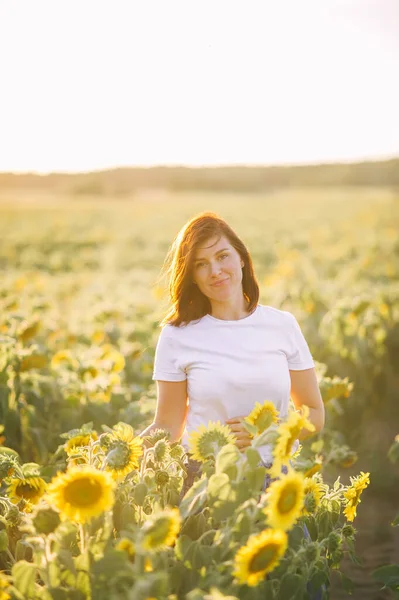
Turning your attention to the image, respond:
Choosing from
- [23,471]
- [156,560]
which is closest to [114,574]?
[156,560]

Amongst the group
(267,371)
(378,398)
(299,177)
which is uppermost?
(299,177)

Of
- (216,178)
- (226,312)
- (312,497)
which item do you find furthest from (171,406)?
(216,178)

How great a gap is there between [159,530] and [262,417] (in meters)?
0.42

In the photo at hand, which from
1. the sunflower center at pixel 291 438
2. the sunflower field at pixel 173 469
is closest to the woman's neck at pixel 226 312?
the sunflower field at pixel 173 469

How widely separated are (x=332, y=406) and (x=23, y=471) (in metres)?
1.96

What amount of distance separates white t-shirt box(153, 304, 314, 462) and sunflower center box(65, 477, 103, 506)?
71 cm

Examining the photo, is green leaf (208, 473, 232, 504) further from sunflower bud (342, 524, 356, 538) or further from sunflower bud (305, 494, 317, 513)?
sunflower bud (342, 524, 356, 538)

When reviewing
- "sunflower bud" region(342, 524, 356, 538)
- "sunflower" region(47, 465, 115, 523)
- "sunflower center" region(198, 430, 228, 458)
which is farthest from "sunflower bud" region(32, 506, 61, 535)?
"sunflower bud" region(342, 524, 356, 538)

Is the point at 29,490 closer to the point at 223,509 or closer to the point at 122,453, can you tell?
the point at 122,453

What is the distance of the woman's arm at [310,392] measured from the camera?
7.22ft

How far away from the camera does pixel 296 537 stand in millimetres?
1678

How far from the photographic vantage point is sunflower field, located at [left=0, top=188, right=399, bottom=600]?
1387 mm

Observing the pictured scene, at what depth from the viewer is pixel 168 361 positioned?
2.17 meters

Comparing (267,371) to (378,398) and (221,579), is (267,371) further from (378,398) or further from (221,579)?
(378,398)
